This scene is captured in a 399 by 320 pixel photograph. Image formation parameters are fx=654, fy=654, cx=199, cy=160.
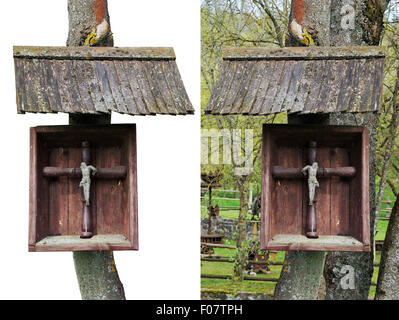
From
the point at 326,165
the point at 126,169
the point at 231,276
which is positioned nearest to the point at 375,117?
the point at 326,165

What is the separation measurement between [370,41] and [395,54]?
305cm

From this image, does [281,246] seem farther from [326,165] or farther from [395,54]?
[395,54]

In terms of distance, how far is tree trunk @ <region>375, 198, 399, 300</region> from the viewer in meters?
6.12

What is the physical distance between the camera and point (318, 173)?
455cm

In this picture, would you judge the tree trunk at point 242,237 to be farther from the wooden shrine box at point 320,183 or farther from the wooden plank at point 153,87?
the wooden plank at point 153,87

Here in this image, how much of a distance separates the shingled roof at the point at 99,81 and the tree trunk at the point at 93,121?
39 centimetres

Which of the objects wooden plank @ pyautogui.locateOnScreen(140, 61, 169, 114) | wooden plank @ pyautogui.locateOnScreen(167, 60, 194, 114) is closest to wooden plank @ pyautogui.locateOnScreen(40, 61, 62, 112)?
wooden plank @ pyautogui.locateOnScreen(140, 61, 169, 114)

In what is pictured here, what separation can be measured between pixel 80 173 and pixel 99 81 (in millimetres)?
695

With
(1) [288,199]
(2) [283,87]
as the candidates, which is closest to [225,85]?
(2) [283,87]

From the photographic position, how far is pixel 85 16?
471 cm

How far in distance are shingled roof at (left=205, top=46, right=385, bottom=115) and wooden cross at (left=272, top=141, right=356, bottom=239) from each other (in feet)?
1.60

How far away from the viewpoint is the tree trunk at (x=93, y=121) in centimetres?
467

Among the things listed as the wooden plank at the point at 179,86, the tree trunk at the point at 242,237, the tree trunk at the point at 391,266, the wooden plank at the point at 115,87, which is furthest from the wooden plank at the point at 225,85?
the tree trunk at the point at 242,237

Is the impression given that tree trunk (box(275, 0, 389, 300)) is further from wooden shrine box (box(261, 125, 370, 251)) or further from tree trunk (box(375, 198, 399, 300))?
wooden shrine box (box(261, 125, 370, 251))
